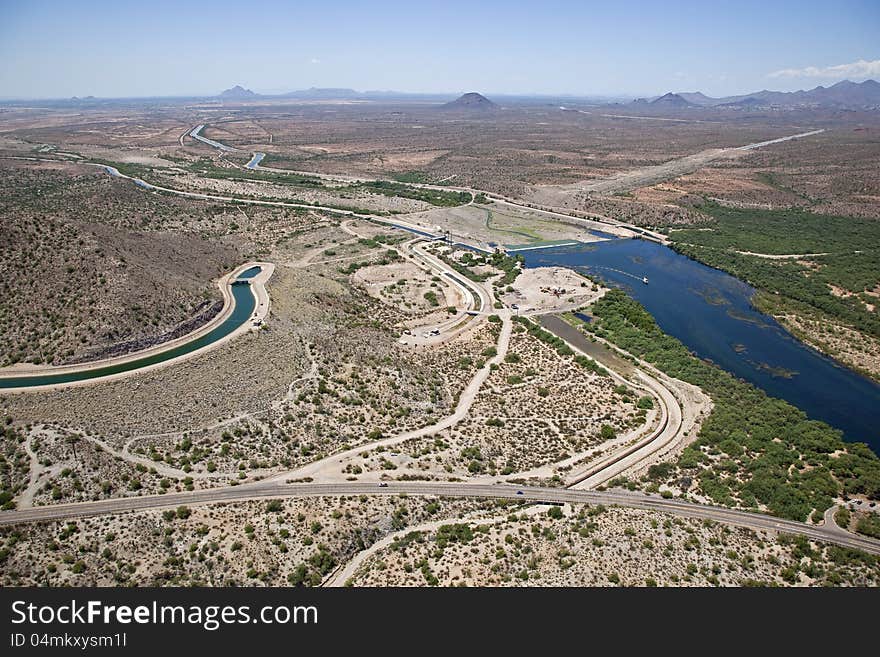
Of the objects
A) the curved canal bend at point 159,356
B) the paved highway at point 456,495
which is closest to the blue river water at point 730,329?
the paved highway at point 456,495

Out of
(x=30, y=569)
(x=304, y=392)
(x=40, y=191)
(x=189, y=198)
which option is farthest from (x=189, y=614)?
(x=40, y=191)

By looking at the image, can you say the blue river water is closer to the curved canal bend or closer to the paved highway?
the paved highway

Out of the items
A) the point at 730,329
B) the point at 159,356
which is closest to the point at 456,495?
the point at 159,356

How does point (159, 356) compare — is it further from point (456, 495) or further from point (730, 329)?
point (730, 329)

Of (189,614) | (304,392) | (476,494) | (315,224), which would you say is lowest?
(476,494)

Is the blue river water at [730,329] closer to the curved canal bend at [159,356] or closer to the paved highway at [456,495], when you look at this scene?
the paved highway at [456,495]

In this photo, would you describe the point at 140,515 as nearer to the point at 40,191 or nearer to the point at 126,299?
the point at 126,299
